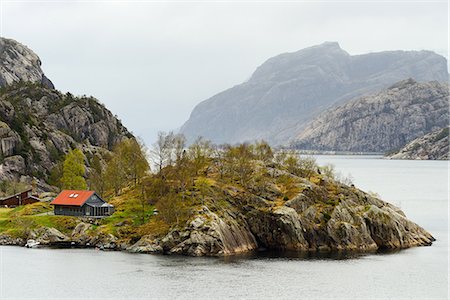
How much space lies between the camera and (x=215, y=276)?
11169 cm

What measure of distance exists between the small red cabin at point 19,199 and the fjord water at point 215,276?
40.6m

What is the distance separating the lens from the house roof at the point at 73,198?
499 feet

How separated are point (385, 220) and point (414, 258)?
16032 millimetres

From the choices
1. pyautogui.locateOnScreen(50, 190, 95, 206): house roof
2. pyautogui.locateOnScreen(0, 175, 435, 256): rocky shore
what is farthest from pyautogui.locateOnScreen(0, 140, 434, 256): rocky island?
pyautogui.locateOnScreen(50, 190, 95, 206): house roof

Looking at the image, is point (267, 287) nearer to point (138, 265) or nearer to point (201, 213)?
point (138, 265)

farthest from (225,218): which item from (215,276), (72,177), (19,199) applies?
(19,199)

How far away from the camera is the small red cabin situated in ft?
573

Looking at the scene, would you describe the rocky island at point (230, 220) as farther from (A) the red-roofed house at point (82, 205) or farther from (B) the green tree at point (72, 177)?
(B) the green tree at point (72, 177)

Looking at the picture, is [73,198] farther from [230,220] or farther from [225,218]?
[230,220]

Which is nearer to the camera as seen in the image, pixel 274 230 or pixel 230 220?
pixel 230 220

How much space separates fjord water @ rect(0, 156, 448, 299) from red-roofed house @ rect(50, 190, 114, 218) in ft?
61.1

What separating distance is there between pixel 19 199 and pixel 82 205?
107 ft

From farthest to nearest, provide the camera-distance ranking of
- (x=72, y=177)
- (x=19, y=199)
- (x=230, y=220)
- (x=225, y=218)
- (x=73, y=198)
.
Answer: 1. (x=72, y=177)
2. (x=19, y=199)
3. (x=73, y=198)
4. (x=230, y=220)
5. (x=225, y=218)

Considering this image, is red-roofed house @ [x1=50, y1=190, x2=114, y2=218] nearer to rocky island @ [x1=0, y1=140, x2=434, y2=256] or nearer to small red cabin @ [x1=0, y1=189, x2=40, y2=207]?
rocky island @ [x1=0, y1=140, x2=434, y2=256]
